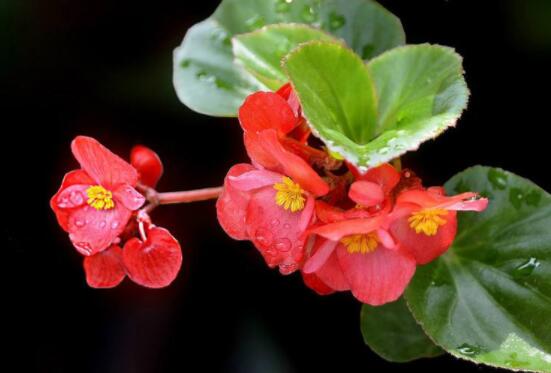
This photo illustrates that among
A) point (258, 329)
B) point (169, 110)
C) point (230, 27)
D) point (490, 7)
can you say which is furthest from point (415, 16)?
point (258, 329)

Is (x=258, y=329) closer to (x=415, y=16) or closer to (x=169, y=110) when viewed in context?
(x=169, y=110)

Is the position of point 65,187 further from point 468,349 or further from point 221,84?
point 468,349

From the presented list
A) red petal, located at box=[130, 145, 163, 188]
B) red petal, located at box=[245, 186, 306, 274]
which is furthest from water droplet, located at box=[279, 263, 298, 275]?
red petal, located at box=[130, 145, 163, 188]

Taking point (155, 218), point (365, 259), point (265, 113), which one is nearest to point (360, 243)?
point (365, 259)

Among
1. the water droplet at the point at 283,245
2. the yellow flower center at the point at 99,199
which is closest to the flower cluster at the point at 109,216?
the yellow flower center at the point at 99,199

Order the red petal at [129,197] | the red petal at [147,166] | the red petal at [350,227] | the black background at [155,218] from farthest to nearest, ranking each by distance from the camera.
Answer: the black background at [155,218]
the red petal at [147,166]
the red petal at [129,197]
the red petal at [350,227]

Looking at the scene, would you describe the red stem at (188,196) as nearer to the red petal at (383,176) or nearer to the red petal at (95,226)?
the red petal at (95,226)
